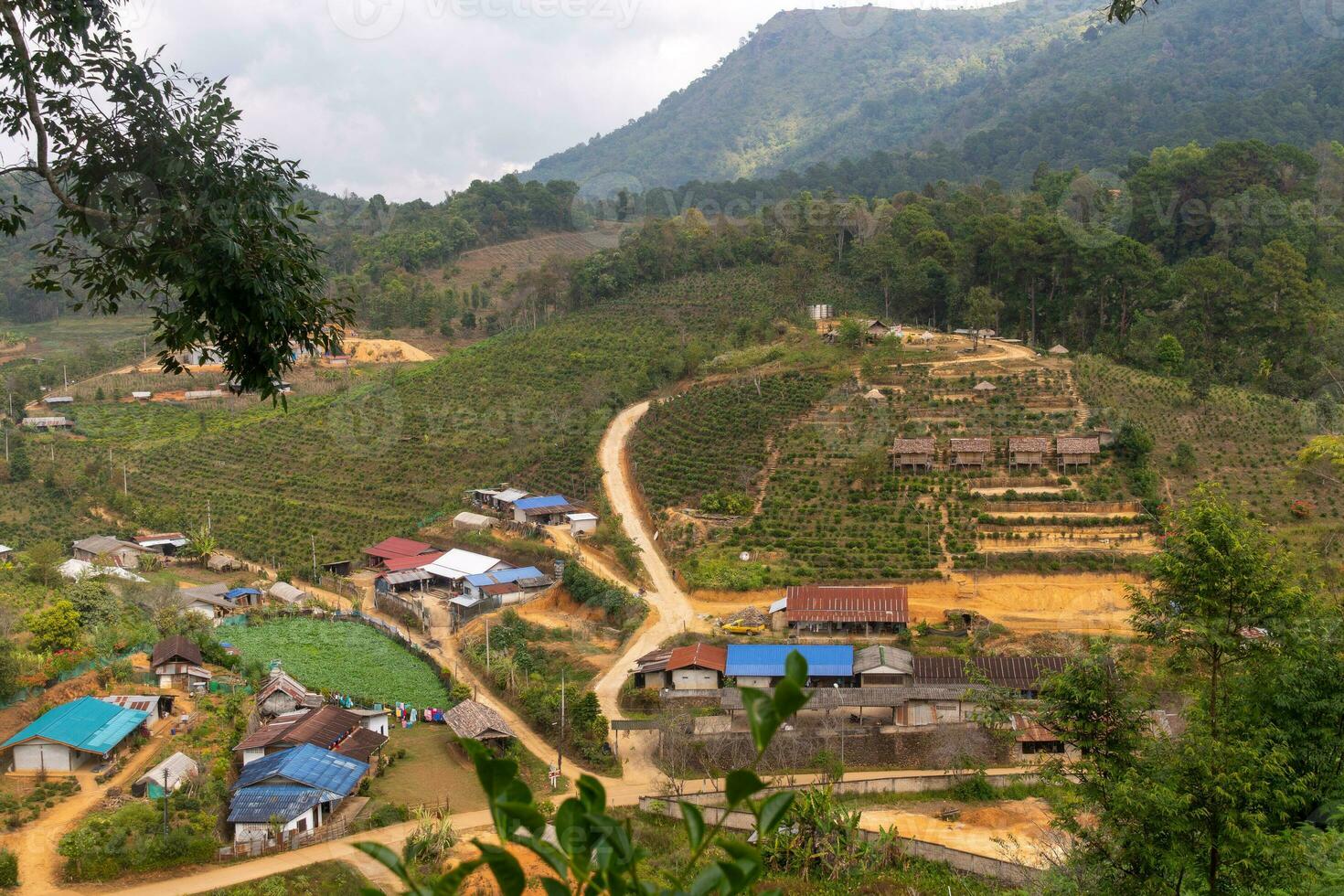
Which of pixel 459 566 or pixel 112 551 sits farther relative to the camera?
pixel 112 551

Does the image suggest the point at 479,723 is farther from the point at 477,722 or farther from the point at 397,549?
the point at 397,549

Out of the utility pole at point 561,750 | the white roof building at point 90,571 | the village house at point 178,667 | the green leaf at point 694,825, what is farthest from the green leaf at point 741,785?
the white roof building at point 90,571

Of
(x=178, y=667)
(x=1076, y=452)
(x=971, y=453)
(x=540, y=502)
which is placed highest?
(x=971, y=453)

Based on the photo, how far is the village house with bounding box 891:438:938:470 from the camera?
26281 millimetres

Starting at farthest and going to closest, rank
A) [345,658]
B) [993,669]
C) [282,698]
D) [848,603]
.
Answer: [345,658] < [848,603] < [282,698] < [993,669]

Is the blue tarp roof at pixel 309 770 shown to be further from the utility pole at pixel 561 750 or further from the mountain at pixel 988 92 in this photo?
the mountain at pixel 988 92

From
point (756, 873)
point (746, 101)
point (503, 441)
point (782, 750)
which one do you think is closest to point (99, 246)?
point (756, 873)

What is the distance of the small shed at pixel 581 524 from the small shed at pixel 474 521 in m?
2.79

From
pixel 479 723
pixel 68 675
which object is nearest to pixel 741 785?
pixel 479 723

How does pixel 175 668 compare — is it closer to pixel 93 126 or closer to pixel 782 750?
pixel 782 750

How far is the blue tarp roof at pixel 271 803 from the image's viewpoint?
14.2m

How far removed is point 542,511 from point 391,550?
15.0 ft

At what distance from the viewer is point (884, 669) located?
62.8ft

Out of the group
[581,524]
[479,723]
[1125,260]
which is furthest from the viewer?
[1125,260]
